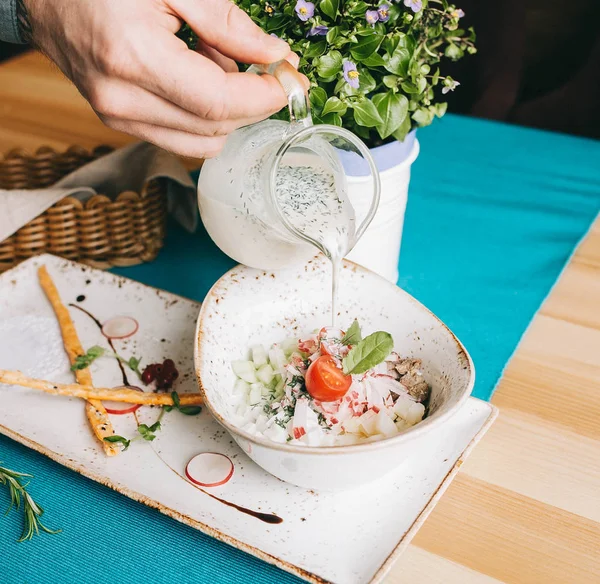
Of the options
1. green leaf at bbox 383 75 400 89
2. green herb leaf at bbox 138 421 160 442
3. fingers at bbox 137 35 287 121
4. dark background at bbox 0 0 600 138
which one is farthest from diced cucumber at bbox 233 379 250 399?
dark background at bbox 0 0 600 138

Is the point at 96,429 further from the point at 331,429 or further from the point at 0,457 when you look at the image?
the point at 331,429

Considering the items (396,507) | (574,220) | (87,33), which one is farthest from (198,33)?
(574,220)

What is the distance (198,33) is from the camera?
0.81 m

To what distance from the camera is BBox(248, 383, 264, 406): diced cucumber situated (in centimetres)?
96

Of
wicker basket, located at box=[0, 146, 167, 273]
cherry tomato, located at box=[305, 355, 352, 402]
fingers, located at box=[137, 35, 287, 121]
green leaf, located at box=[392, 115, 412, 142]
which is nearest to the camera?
fingers, located at box=[137, 35, 287, 121]

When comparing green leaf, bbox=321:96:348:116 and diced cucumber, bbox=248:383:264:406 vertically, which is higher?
green leaf, bbox=321:96:348:116

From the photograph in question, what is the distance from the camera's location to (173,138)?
85 cm

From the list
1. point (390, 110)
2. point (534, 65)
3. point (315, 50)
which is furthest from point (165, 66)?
point (534, 65)

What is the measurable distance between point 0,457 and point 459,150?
1.29 m

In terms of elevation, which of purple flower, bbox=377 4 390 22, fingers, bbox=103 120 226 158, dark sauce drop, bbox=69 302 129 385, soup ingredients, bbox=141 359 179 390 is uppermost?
purple flower, bbox=377 4 390 22

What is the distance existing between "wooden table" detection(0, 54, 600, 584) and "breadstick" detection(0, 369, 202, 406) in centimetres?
40

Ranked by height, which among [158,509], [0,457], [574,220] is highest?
[574,220]

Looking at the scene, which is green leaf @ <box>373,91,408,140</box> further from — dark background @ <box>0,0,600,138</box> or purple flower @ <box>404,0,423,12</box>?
dark background @ <box>0,0,600,138</box>

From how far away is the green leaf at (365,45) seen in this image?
940 millimetres
